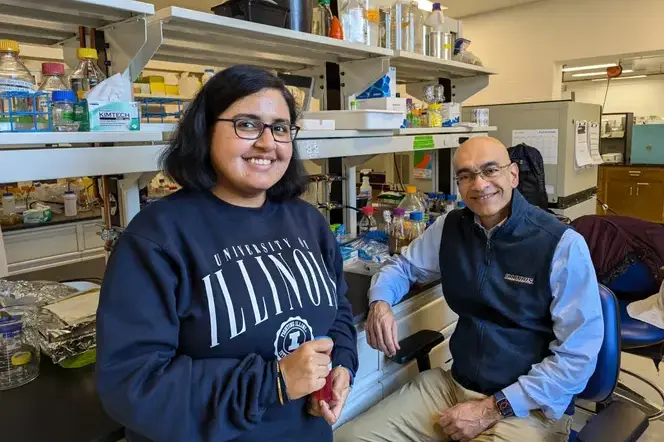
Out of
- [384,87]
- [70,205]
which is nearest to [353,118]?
[384,87]

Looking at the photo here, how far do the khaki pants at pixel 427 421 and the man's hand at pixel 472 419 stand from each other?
20mm

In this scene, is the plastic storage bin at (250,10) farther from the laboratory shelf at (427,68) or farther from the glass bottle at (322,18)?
the laboratory shelf at (427,68)

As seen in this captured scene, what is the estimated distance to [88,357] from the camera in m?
1.17

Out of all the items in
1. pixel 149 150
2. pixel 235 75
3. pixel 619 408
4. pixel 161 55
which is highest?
pixel 161 55

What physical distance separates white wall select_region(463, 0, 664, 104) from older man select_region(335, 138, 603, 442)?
392 cm

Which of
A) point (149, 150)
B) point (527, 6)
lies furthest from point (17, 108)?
point (527, 6)

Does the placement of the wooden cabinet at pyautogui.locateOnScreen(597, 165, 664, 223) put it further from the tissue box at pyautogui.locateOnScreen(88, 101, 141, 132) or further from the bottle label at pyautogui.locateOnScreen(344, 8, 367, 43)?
the tissue box at pyautogui.locateOnScreen(88, 101, 141, 132)

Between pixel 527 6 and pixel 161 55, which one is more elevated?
pixel 527 6

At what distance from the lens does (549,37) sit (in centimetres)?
490

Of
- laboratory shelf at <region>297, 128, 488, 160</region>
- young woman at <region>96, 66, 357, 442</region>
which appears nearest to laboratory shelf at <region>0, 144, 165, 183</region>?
young woman at <region>96, 66, 357, 442</region>

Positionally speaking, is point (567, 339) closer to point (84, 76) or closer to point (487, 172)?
point (487, 172)

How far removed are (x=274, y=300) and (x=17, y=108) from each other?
70 cm

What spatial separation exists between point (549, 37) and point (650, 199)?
2.72 meters

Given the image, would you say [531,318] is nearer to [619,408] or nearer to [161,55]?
[619,408]
